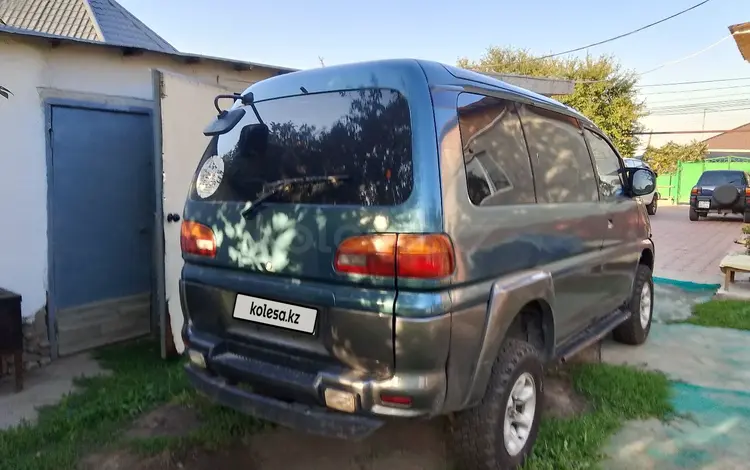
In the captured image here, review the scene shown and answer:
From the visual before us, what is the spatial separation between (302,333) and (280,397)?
328 millimetres

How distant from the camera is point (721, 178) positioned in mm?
17469

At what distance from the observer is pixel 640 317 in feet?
16.1

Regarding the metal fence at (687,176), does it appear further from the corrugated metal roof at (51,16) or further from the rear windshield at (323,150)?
the rear windshield at (323,150)

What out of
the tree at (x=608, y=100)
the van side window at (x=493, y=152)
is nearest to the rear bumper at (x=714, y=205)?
the tree at (x=608, y=100)

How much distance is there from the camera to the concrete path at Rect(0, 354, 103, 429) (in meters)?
3.60

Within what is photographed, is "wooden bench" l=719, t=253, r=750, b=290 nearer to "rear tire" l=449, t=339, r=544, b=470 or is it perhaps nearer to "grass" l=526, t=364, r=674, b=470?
"grass" l=526, t=364, r=674, b=470

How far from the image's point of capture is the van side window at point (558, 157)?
3.17 m

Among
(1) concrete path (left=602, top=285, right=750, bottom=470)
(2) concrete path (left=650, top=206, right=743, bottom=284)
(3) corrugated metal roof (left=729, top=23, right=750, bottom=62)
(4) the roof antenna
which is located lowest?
(1) concrete path (left=602, top=285, right=750, bottom=470)

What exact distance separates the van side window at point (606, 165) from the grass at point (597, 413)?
4.27ft

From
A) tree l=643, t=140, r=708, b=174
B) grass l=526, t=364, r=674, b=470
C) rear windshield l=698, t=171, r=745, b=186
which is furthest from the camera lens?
tree l=643, t=140, r=708, b=174

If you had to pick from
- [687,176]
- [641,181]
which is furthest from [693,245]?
[687,176]

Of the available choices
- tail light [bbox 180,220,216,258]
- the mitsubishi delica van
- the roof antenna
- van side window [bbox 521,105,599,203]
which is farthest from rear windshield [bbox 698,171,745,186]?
tail light [bbox 180,220,216,258]

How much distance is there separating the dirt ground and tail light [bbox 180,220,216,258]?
1.10 m

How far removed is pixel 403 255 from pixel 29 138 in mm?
3615
